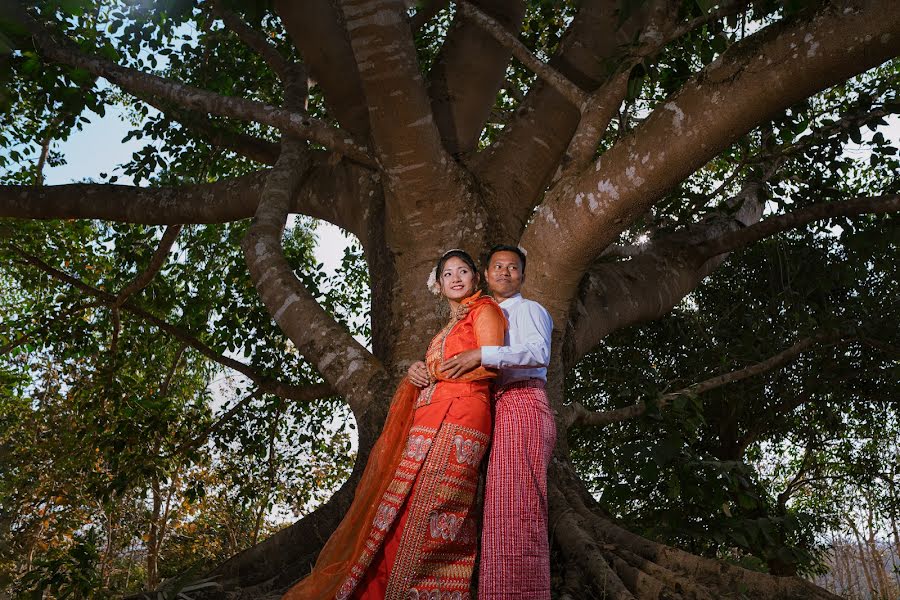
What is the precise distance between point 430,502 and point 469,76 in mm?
3188

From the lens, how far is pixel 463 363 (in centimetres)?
245

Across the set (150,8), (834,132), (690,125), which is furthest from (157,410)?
(834,132)

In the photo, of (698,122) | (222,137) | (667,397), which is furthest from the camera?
(222,137)

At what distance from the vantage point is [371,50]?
12.0ft

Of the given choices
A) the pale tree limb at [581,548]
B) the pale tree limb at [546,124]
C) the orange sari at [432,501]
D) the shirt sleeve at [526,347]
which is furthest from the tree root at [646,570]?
the pale tree limb at [546,124]

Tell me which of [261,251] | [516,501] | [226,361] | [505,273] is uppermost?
[226,361]

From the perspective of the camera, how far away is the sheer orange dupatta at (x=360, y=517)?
258 cm

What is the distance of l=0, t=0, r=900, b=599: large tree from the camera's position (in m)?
2.97

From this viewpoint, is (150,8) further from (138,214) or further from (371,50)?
(371,50)

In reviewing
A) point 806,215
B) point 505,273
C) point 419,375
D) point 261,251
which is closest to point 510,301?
point 505,273

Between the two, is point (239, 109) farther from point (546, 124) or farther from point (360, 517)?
point (360, 517)

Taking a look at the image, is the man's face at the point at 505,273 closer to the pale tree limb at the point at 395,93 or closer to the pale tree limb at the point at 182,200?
the pale tree limb at the point at 395,93

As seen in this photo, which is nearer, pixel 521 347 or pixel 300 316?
pixel 521 347

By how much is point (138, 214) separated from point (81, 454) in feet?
12.4
